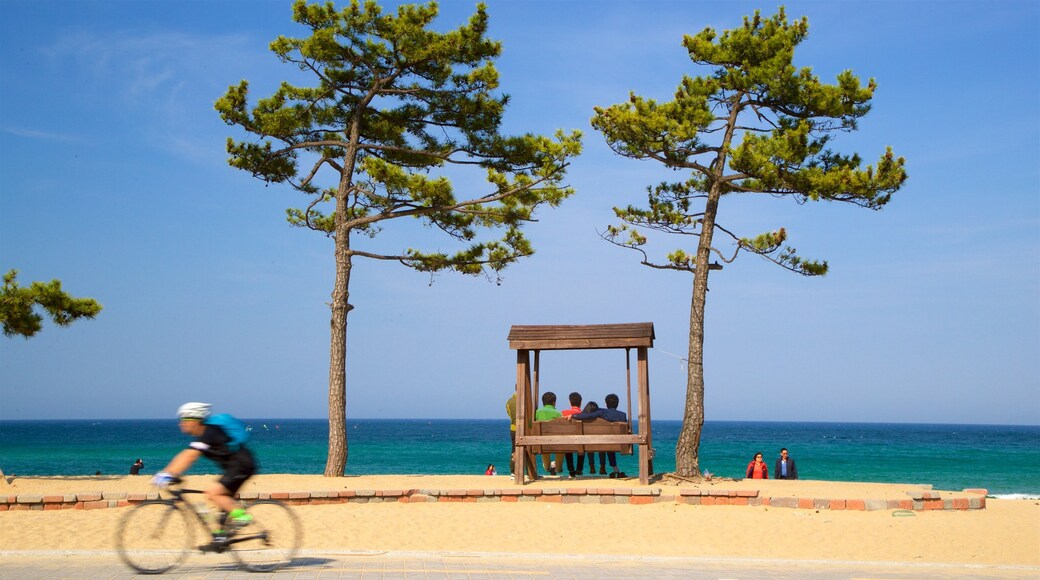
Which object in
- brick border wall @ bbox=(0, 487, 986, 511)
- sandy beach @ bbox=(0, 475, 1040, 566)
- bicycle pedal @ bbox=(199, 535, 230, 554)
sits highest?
bicycle pedal @ bbox=(199, 535, 230, 554)

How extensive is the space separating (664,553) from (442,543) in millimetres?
2763

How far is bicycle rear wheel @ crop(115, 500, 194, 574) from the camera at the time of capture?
28.9 ft

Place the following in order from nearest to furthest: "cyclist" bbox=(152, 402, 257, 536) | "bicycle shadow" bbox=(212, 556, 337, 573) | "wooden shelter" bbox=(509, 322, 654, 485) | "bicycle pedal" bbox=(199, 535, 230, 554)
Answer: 1. "cyclist" bbox=(152, 402, 257, 536)
2. "bicycle pedal" bbox=(199, 535, 230, 554)
3. "bicycle shadow" bbox=(212, 556, 337, 573)
4. "wooden shelter" bbox=(509, 322, 654, 485)

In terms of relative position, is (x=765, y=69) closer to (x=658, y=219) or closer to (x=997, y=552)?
(x=658, y=219)

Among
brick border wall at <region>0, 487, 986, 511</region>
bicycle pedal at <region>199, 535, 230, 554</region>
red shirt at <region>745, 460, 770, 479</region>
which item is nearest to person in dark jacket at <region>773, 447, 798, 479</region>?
red shirt at <region>745, 460, 770, 479</region>

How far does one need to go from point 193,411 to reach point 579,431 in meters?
8.24

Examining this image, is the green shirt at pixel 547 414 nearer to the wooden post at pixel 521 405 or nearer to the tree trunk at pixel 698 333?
the wooden post at pixel 521 405

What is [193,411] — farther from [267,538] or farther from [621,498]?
[621,498]

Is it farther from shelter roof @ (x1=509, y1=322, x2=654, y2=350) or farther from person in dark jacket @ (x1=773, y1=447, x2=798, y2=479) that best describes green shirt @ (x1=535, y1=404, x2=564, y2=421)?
person in dark jacket @ (x1=773, y1=447, x2=798, y2=479)

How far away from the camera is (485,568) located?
966cm

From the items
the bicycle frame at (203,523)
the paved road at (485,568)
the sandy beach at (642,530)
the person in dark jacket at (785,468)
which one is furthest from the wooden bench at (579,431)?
the bicycle frame at (203,523)

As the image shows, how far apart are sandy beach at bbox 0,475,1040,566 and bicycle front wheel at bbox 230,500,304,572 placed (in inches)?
65.3

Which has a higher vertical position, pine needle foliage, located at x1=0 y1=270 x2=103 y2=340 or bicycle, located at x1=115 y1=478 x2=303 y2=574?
pine needle foliage, located at x1=0 y1=270 x2=103 y2=340

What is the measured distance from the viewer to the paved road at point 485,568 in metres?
8.95
